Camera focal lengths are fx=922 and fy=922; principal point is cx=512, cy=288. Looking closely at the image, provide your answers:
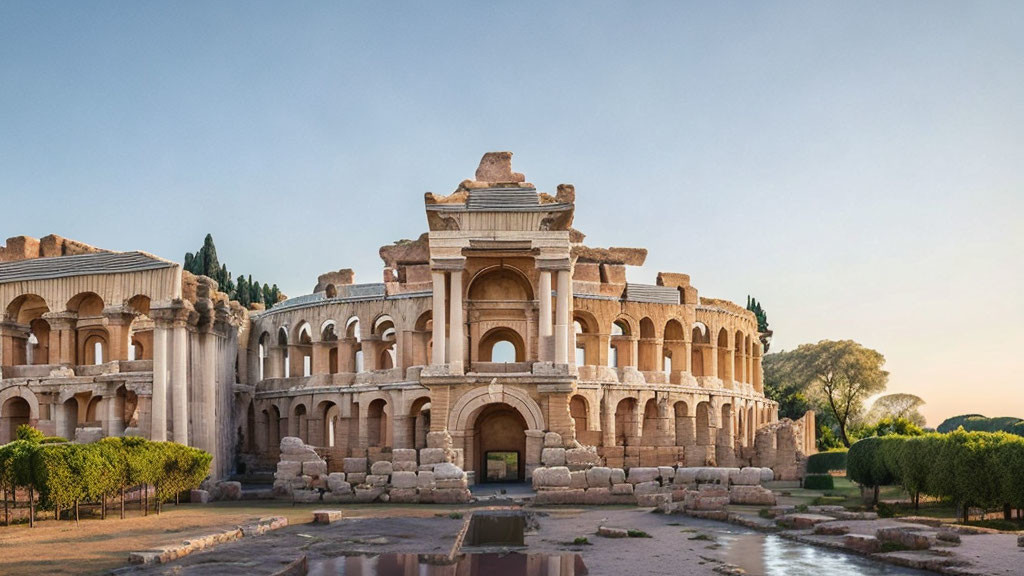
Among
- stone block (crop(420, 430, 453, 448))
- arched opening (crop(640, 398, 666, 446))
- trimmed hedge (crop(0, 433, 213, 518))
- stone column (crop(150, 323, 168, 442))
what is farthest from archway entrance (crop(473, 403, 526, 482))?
trimmed hedge (crop(0, 433, 213, 518))

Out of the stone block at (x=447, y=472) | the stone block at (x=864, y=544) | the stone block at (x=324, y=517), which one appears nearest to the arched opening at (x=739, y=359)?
the stone block at (x=447, y=472)

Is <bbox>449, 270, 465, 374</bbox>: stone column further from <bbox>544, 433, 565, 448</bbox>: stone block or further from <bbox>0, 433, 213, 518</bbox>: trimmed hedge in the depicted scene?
<bbox>0, 433, 213, 518</bbox>: trimmed hedge

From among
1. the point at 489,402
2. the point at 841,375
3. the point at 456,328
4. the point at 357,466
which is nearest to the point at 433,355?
the point at 456,328

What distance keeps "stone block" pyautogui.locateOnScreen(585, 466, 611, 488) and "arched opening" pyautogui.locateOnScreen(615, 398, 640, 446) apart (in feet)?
54.9

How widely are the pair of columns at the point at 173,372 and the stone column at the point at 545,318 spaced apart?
13088mm

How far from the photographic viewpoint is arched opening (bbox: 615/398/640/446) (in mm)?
46562

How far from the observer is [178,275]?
34.6m

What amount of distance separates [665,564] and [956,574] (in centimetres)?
475

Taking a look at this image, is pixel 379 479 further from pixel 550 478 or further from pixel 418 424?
pixel 418 424

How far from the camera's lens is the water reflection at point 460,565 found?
15.7 meters

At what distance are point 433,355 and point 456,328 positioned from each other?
4.28 feet

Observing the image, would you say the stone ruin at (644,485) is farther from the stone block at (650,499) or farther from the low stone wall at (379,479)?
the low stone wall at (379,479)

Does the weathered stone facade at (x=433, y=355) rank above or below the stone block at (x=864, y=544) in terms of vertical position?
above

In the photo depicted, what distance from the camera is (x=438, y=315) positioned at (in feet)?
112
